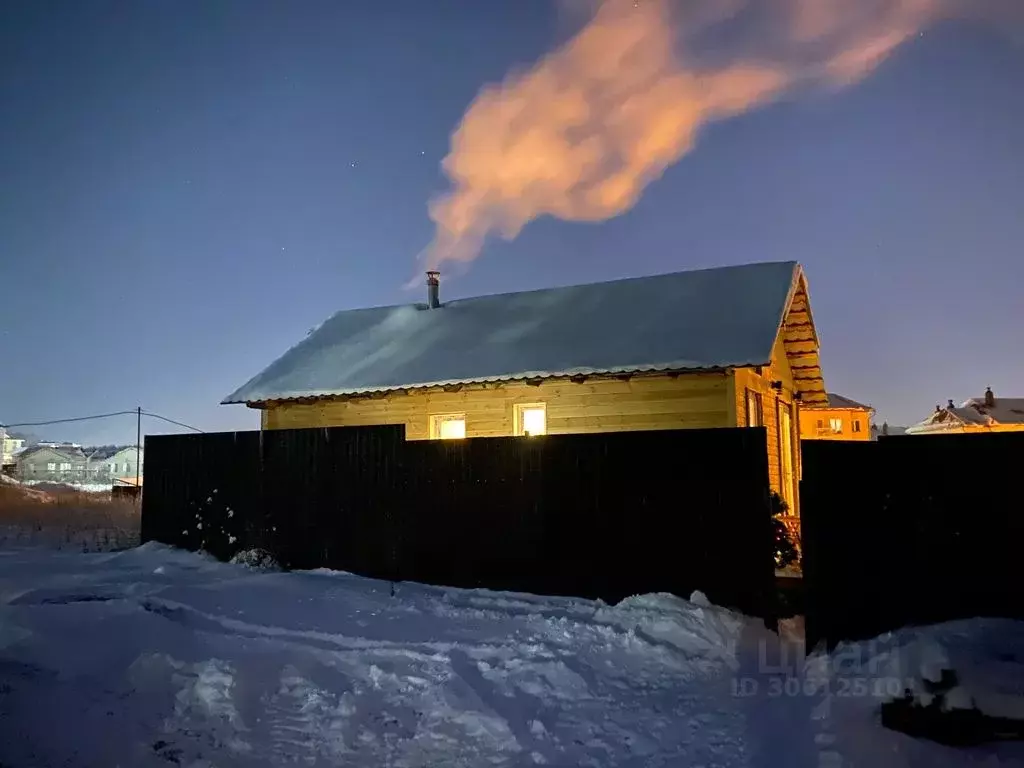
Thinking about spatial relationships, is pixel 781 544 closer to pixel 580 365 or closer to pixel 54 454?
pixel 580 365

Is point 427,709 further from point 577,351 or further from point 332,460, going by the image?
point 577,351

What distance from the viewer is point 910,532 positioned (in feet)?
20.1

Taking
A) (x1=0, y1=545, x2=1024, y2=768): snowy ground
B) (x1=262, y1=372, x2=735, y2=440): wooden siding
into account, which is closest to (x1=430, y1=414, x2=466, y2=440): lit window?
A: (x1=262, y1=372, x2=735, y2=440): wooden siding

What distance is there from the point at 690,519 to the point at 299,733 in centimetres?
498

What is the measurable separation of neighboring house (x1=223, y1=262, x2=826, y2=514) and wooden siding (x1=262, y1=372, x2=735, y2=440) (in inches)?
0.9

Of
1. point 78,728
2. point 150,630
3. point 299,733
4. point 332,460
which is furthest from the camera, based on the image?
point 332,460

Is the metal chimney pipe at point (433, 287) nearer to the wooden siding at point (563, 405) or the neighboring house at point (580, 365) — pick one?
the neighboring house at point (580, 365)

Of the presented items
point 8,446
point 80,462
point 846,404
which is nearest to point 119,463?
point 80,462

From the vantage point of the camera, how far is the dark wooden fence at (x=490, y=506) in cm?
795

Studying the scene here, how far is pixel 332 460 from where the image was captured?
1079cm

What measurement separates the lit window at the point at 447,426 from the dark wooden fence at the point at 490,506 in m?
4.39

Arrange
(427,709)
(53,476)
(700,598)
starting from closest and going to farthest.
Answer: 1. (427,709)
2. (700,598)
3. (53,476)

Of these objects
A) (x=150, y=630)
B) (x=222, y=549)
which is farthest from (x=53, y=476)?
(x=150, y=630)

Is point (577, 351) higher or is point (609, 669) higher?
point (577, 351)
